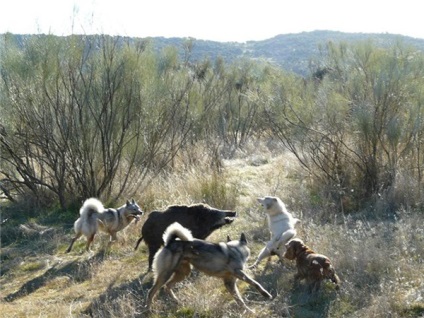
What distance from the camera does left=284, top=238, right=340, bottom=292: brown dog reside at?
21.5 feet

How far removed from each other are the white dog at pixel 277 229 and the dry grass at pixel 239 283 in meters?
0.20

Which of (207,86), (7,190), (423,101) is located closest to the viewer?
(423,101)

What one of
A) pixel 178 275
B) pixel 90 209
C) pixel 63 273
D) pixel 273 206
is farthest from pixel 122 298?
pixel 90 209

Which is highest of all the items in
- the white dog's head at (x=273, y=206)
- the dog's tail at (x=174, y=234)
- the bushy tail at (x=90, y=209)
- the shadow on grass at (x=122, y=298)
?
the dog's tail at (x=174, y=234)

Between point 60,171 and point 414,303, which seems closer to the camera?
point 414,303

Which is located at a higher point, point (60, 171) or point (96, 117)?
point (96, 117)

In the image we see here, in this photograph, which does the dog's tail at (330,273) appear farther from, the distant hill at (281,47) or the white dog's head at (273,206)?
the distant hill at (281,47)

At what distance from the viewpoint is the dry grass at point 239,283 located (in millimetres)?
6301

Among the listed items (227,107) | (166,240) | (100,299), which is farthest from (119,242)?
(227,107)

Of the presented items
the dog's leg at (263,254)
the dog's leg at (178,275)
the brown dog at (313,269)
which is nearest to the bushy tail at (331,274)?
the brown dog at (313,269)

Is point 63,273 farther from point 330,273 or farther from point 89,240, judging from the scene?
point 330,273

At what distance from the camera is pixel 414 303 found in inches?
239

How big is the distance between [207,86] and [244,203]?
37.4 ft

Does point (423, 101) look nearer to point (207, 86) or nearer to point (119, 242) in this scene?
point (119, 242)
